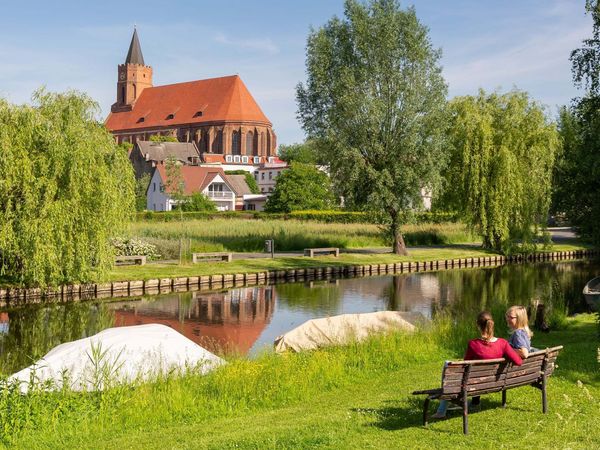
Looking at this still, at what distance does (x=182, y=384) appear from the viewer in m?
10.8

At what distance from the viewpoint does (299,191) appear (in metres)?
78.6

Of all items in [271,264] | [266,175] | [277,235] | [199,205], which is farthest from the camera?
[266,175]

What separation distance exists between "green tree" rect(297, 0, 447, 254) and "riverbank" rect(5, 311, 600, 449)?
24645 mm

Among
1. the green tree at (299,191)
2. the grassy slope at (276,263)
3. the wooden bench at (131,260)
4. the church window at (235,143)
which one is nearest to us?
the grassy slope at (276,263)

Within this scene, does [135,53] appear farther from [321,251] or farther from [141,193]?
[321,251]

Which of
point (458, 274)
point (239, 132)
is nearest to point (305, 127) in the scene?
point (458, 274)

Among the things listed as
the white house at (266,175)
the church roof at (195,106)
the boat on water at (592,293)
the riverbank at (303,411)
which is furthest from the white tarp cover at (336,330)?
the church roof at (195,106)

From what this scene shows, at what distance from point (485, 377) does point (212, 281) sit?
74.9 ft

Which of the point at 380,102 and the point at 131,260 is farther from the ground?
the point at 380,102

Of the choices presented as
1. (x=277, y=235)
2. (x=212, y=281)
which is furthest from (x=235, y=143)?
(x=212, y=281)

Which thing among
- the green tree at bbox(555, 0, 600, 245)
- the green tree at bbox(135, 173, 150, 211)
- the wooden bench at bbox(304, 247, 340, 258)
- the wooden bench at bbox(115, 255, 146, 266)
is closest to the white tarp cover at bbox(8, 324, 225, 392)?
the green tree at bbox(555, 0, 600, 245)

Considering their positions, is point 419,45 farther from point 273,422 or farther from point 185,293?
point 273,422

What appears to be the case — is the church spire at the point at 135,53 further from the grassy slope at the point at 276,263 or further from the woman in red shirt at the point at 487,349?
the woman in red shirt at the point at 487,349

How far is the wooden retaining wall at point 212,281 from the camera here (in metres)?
25.2
